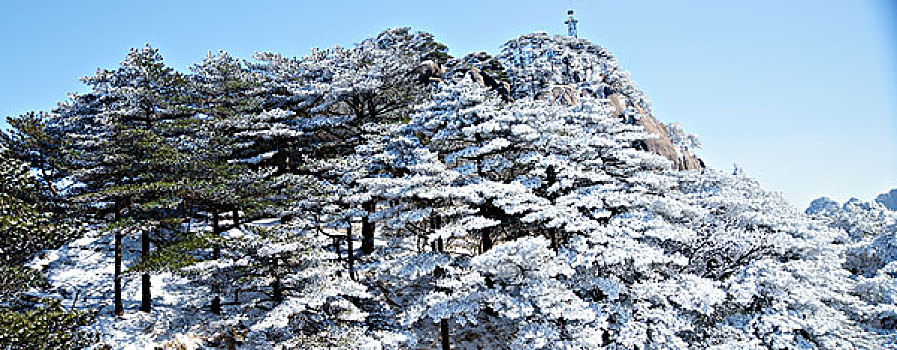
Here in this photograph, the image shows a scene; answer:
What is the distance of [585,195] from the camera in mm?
14438

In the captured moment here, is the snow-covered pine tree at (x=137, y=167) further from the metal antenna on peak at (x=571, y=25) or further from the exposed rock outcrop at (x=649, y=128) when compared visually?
the metal antenna on peak at (x=571, y=25)

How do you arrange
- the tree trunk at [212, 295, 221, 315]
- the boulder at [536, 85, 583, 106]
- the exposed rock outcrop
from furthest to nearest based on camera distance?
the boulder at [536, 85, 583, 106] → the exposed rock outcrop → the tree trunk at [212, 295, 221, 315]

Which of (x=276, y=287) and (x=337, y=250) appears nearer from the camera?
(x=276, y=287)

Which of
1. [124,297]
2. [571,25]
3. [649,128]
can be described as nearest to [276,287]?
[124,297]

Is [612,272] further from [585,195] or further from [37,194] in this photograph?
[37,194]

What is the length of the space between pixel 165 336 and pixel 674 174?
68.8 ft

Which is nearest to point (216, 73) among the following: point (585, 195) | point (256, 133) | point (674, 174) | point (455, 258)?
point (256, 133)

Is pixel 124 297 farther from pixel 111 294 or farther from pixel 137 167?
pixel 137 167

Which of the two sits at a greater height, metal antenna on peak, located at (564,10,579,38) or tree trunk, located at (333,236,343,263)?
metal antenna on peak, located at (564,10,579,38)

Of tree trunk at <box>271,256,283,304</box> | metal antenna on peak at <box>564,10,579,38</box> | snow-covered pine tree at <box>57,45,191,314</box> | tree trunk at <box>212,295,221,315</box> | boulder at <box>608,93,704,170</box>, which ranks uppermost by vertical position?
metal antenna on peak at <box>564,10,579,38</box>

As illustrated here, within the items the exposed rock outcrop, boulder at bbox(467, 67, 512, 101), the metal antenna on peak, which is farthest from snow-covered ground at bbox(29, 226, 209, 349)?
the metal antenna on peak

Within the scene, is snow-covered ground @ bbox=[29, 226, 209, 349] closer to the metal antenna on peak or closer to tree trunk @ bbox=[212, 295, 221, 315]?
tree trunk @ bbox=[212, 295, 221, 315]

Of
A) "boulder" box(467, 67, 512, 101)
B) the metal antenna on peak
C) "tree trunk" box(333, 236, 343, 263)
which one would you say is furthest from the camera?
the metal antenna on peak

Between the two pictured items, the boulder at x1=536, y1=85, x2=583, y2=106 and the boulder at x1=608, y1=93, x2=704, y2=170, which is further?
the boulder at x1=536, y1=85, x2=583, y2=106
